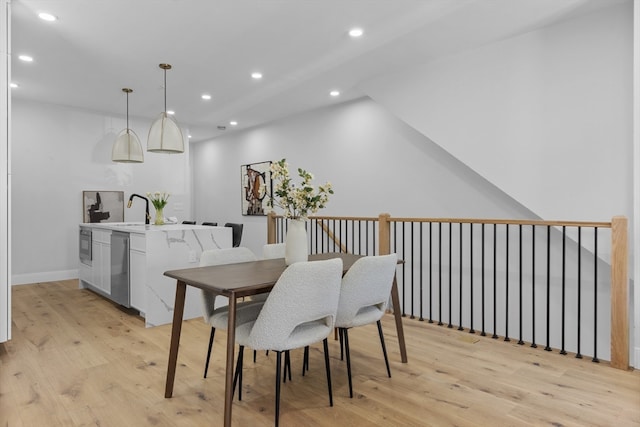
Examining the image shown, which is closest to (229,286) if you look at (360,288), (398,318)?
(360,288)

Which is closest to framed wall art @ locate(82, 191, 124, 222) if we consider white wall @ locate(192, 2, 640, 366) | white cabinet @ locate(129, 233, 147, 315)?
white cabinet @ locate(129, 233, 147, 315)

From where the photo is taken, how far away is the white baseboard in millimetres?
5560

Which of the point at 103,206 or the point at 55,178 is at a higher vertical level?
the point at 55,178

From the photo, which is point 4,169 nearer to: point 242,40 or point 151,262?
point 151,262

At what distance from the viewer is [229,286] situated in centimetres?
189

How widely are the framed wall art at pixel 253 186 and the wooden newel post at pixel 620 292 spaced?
203 inches

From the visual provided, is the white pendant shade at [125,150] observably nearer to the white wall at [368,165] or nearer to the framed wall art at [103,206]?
the framed wall art at [103,206]

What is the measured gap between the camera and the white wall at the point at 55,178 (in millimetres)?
5582

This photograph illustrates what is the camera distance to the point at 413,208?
4.93 m

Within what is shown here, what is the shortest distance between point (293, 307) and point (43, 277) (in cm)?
550

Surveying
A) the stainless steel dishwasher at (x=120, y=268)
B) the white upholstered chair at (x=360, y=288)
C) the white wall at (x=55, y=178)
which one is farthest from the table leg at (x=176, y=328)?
the white wall at (x=55, y=178)

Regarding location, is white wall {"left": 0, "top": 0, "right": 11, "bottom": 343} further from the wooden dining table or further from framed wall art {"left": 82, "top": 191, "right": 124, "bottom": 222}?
framed wall art {"left": 82, "top": 191, "right": 124, "bottom": 222}

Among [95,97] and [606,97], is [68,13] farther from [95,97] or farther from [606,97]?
[606,97]

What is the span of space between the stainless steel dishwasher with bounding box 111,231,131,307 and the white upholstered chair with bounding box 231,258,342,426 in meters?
2.55
